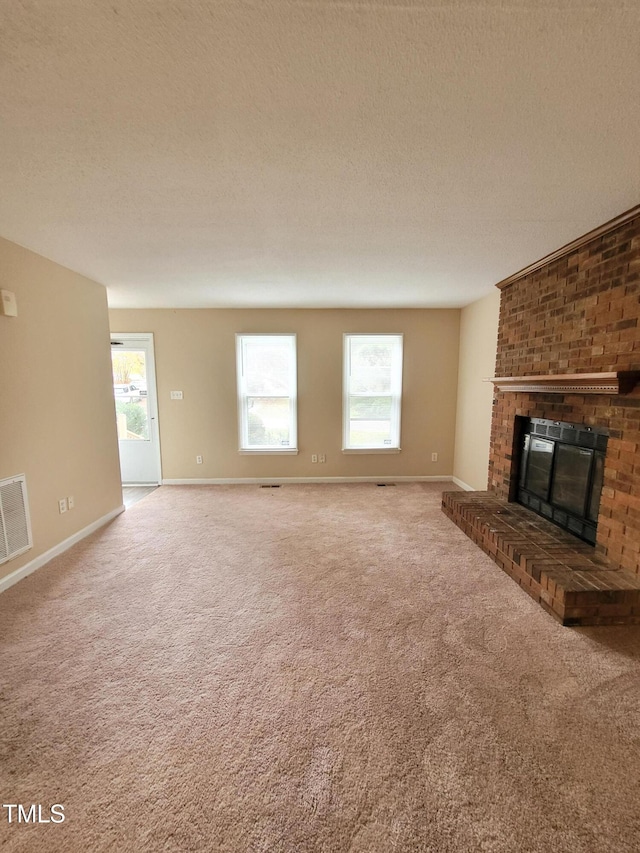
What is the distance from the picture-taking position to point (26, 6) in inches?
35.4

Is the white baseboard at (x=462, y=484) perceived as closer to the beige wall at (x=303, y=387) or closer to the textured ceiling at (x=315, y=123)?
the beige wall at (x=303, y=387)

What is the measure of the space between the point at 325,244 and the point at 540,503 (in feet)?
9.44

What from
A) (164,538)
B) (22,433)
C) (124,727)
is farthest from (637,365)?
(22,433)

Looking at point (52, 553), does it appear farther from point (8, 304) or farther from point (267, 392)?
point (267, 392)

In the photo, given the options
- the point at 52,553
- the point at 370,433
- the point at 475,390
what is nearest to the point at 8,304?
the point at 52,553

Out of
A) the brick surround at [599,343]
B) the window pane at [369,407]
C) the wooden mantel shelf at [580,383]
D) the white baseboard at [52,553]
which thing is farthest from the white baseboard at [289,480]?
the wooden mantel shelf at [580,383]

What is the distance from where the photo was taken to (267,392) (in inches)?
184

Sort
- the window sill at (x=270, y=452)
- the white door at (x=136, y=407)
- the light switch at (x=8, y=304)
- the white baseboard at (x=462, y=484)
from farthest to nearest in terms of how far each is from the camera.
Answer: the window sill at (x=270, y=452) < the white door at (x=136, y=407) < the white baseboard at (x=462, y=484) < the light switch at (x=8, y=304)

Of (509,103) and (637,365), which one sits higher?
(509,103)

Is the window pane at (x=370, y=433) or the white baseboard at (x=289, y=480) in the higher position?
the window pane at (x=370, y=433)

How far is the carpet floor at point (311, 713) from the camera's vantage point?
3.47 feet

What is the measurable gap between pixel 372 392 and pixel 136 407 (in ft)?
11.0

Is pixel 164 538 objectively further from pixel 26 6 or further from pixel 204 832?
pixel 26 6

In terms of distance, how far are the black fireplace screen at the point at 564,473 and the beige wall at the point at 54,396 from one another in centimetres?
424
